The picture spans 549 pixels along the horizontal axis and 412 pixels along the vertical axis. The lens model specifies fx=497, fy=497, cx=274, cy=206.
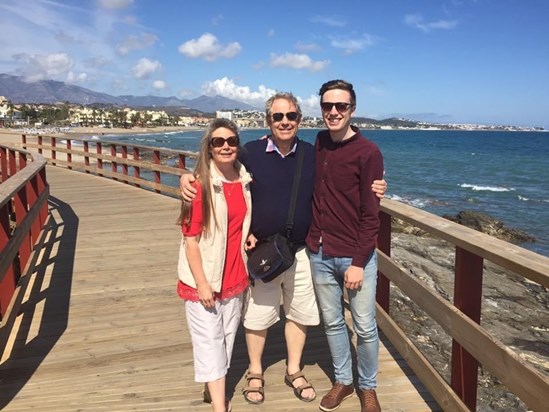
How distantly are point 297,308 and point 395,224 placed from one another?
35.6 feet

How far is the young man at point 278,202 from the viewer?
2576 mm

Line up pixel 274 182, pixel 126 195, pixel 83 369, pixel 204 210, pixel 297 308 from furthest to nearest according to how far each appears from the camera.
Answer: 1. pixel 126 195
2. pixel 83 369
3. pixel 297 308
4. pixel 274 182
5. pixel 204 210

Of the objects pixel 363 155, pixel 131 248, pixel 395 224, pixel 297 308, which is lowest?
pixel 395 224

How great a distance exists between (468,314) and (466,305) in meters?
0.04

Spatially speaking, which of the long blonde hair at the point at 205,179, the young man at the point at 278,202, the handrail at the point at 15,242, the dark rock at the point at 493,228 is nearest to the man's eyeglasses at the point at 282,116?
the young man at the point at 278,202

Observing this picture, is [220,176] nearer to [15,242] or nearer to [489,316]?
[15,242]

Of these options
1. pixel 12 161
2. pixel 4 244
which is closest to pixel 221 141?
pixel 4 244

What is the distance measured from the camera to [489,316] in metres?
6.80

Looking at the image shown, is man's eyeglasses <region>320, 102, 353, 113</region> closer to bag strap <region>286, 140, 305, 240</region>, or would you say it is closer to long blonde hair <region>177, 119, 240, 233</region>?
bag strap <region>286, 140, 305, 240</region>

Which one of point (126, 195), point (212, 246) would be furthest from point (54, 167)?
point (212, 246)

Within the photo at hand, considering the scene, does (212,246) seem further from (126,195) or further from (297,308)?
(126,195)

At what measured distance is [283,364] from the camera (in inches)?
129

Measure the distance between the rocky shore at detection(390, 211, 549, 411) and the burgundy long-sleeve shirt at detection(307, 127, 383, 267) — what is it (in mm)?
3022

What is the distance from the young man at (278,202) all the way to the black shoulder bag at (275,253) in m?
0.03
